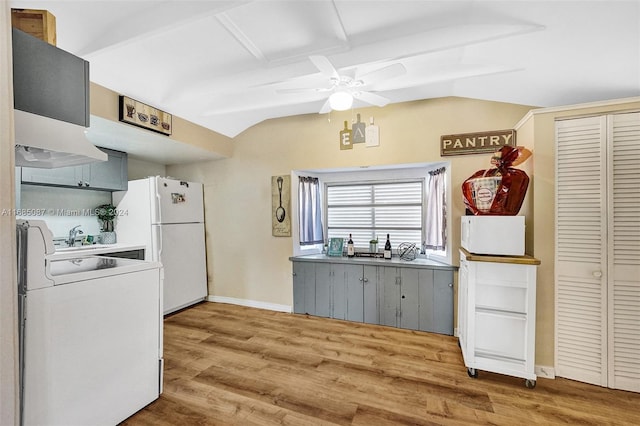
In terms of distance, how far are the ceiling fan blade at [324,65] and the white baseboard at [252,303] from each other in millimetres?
2962

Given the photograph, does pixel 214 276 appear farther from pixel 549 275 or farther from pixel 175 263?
pixel 549 275

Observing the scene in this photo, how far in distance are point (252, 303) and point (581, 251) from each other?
12.2 feet

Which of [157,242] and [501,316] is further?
[157,242]

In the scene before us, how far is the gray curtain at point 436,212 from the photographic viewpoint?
3166mm

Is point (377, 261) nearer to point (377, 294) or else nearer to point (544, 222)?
point (377, 294)

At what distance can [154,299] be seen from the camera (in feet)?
6.33

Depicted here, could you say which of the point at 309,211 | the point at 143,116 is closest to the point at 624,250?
the point at 309,211

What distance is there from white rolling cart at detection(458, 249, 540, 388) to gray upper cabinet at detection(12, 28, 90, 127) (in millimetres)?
2895

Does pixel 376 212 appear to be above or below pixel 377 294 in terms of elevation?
above

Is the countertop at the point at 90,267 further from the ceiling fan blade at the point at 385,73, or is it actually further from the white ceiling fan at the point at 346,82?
the ceiling fan blade at the point at 385,73

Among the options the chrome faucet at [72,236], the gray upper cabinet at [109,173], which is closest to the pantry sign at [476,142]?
the gray upper cabinet at [109,173]

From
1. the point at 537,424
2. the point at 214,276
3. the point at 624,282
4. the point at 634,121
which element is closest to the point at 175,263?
the point at 214,276

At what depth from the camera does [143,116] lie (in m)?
2.70

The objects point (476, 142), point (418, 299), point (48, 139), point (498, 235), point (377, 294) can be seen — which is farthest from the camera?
point (377, 294)
